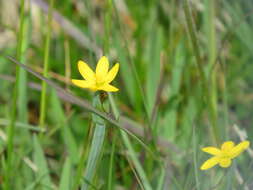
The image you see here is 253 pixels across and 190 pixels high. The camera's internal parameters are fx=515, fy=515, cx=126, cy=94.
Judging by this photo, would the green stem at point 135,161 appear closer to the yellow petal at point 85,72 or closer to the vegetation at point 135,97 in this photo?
the vegetation at point 135,97

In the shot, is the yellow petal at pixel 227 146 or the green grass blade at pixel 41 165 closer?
the yellow petal at pixel 227 146

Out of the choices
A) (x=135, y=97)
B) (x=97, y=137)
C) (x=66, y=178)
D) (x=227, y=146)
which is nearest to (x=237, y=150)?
(x=227, y=146)

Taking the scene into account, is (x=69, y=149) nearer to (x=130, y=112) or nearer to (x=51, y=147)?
(x=51, y=147)

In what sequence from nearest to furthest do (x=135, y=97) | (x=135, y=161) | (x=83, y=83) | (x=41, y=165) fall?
(x=83, y=83)
(x=135, y=161)
(x=41, y=165)
(x=135, y=97)

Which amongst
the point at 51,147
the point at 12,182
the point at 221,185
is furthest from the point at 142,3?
the point at 221,185

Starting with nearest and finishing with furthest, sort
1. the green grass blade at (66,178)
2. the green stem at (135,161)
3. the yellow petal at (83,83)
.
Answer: the yellow petal at (83,83) → the green stem at (135,161) → the green grass blade at (66,178)

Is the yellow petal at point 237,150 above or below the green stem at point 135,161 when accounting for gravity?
below

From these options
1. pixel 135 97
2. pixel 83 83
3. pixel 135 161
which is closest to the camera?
pixel 83 83

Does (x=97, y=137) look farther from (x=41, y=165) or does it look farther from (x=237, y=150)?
(x=41, y=165)

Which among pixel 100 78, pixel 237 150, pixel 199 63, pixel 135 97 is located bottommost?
pixel 237 150

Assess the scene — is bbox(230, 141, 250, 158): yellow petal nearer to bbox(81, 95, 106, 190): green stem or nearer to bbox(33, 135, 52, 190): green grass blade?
bbox(81, 95, 106, 190): green stem

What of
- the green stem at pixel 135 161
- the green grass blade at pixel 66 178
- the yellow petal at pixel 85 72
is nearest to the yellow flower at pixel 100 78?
the yellow petal at pixel 85 72

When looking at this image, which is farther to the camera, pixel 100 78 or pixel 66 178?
pixel 66 178

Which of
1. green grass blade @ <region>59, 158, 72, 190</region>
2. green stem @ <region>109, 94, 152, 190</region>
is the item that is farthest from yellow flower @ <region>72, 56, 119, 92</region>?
green grass blade @ <region>59, 158, 72, 190</region>
